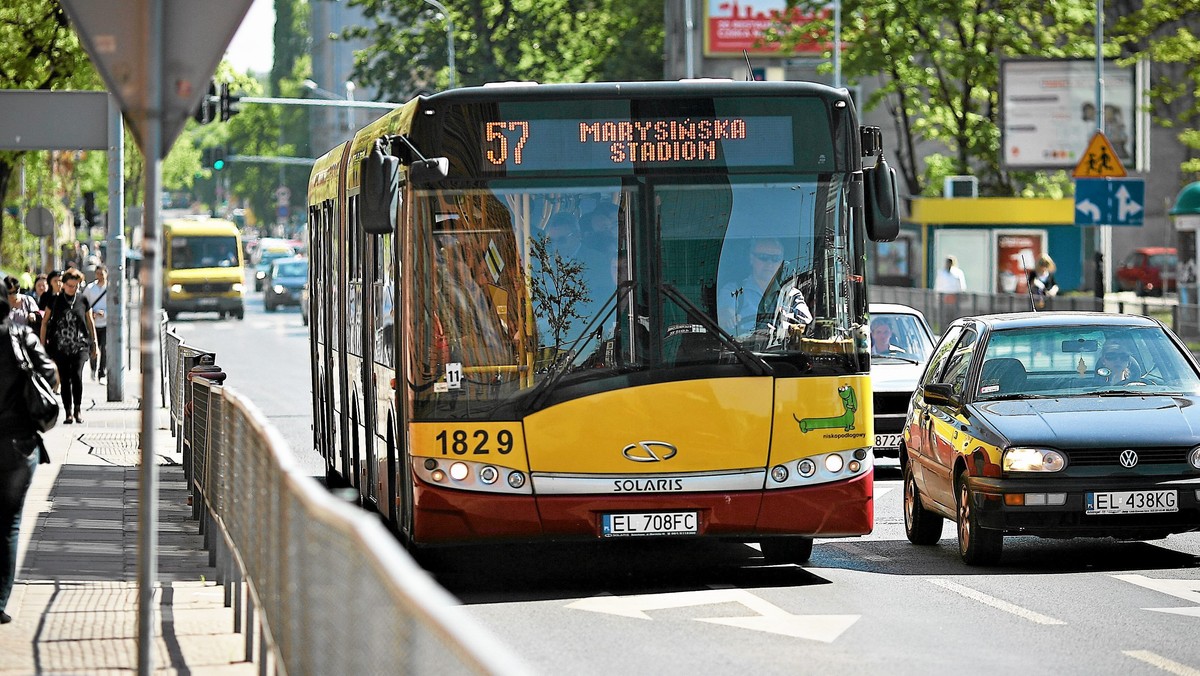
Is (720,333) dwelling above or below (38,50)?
below

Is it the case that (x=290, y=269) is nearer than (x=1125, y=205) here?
No

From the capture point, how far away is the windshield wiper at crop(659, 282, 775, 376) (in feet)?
36.5

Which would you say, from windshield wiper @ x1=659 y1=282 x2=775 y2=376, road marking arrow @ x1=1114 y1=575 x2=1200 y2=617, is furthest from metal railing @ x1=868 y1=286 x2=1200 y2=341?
windshield wiper @ x1=659 y1=282 x2=775 y2=376

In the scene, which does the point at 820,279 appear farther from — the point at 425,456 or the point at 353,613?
the point at 353,613

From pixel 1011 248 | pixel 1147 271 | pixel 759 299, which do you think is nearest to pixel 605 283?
pixel 759 299

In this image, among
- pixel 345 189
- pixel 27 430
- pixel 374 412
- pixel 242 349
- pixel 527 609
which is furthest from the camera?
pixel 242 349

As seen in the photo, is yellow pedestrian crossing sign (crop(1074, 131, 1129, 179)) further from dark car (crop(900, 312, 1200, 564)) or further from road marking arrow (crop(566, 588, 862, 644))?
road marking arrow (crop(566, 588, 862, 644))

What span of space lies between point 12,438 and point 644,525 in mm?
3406

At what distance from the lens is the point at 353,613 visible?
4.74 meters

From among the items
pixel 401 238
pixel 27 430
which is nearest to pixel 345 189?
pixel 401 238

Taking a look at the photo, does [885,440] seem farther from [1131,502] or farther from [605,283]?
[605,283]

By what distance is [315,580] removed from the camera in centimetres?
556

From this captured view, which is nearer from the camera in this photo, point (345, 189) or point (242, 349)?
point (345, 189)

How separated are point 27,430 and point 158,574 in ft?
8.28
